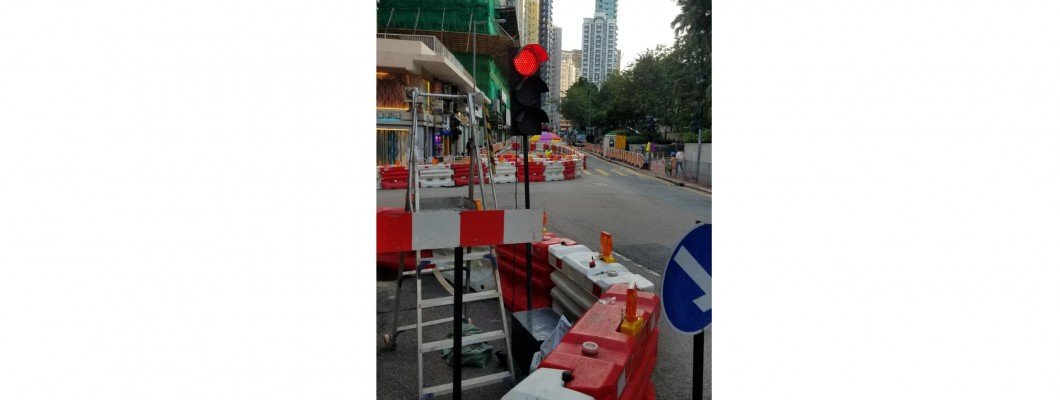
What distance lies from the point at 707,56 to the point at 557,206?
32.7ft

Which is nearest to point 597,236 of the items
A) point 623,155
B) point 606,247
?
point 606,247

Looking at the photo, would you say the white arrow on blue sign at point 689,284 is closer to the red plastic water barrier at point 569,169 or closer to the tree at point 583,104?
the tree at point 583,104

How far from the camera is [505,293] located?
211 inches

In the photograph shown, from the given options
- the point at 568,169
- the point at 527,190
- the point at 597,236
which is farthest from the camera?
the point at 568,169

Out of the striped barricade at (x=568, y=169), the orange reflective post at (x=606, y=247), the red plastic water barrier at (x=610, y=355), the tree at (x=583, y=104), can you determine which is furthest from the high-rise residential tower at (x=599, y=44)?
the striped barricade at (x=568, y=169)

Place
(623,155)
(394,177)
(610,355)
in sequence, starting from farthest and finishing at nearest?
(623,155) → (394,177) → (610,355)

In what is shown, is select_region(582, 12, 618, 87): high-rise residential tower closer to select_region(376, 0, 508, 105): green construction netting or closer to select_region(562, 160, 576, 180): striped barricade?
select_region(376, 0, 508, 105): green construction netting

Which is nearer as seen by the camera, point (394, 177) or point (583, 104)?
point (394, 177)

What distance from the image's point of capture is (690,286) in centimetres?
215

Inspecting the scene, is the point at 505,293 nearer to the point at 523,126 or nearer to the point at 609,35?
the point at 523,126

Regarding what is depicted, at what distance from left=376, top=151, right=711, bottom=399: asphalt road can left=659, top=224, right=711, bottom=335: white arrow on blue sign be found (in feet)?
2.28

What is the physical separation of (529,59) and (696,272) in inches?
81.5

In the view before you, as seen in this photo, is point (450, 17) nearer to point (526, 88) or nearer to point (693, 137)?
point (526, 88)

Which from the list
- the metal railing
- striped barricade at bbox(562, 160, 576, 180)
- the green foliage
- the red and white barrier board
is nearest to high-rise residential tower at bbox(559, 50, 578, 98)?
the green foliage
